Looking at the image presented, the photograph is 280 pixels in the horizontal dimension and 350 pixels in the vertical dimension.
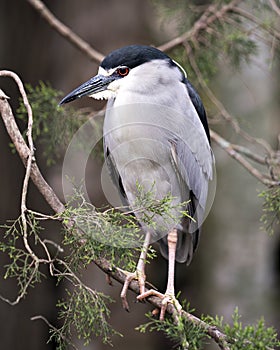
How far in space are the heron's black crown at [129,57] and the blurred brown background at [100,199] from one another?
0.70m

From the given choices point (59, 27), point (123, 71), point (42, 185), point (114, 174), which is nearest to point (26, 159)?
point (42, 185)

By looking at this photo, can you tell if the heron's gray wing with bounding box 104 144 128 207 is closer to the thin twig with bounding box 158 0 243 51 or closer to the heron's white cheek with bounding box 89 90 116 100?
the heron's white cheek with bounding box 89 90 116 100

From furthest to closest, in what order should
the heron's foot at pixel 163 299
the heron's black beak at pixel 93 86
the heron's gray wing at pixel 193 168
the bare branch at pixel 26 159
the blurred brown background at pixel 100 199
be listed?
the blurred brown background at pixel 100 199, the heron's gray wing at pixel 193 168, the heron's black beak at pixel 93 86, the heron's foot at pixel 163 299, the bare branch at pixel 26 159

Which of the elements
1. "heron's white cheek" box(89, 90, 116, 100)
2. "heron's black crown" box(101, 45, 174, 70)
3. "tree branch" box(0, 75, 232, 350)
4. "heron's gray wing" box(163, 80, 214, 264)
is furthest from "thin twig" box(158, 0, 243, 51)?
"tree branch" box(0, 75, 232, 350)

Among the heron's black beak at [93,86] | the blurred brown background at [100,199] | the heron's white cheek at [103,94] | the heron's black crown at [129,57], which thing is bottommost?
the blurred brown background at [100,199]

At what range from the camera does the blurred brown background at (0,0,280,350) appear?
3457mm

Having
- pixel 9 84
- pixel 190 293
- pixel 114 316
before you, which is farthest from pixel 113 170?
pixel 190 293

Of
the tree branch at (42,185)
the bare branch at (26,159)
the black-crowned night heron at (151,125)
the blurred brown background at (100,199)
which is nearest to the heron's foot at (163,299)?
the black-crowned night heron at (151,125)

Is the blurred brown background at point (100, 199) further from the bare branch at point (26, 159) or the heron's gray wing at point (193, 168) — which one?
the bare branch at point (26, 159)

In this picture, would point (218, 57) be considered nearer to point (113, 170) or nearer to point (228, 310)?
point (113, 170)

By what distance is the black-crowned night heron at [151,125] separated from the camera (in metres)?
2.16

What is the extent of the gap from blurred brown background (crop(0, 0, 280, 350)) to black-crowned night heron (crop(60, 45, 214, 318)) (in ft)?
2.09

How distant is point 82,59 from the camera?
3.61 m

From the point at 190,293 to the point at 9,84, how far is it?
187 centimetres
